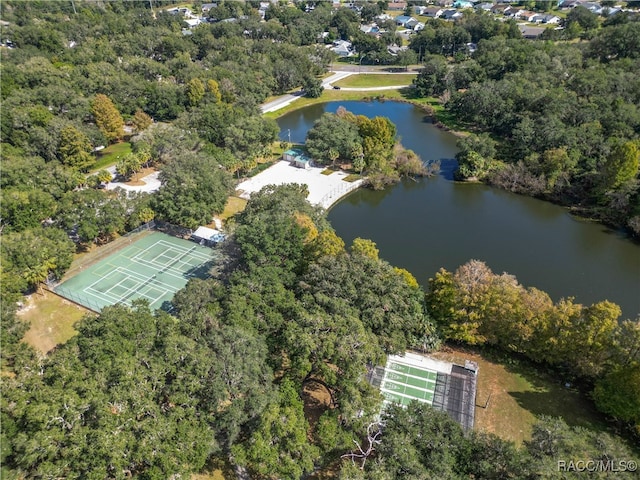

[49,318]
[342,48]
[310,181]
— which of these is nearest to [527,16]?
[342,48]

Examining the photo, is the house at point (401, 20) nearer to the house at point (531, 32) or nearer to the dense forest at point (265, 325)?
the house at point (531, 32)

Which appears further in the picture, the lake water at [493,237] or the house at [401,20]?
Answer: the house at [401,20]

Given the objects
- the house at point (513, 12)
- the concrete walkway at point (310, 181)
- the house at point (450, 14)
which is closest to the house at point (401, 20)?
the house at point (450, 14)

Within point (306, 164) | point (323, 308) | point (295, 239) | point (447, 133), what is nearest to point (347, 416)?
point (323, 308)

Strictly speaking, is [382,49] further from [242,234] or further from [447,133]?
[242,234]

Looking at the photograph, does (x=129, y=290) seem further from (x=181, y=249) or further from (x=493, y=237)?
(x=493, y=237)

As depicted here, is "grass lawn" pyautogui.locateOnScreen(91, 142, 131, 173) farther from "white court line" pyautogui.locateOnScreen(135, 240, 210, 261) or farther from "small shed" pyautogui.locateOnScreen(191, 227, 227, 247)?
"small shed" pyautogui.locateOnScreen(191, 227, 227, 247)
